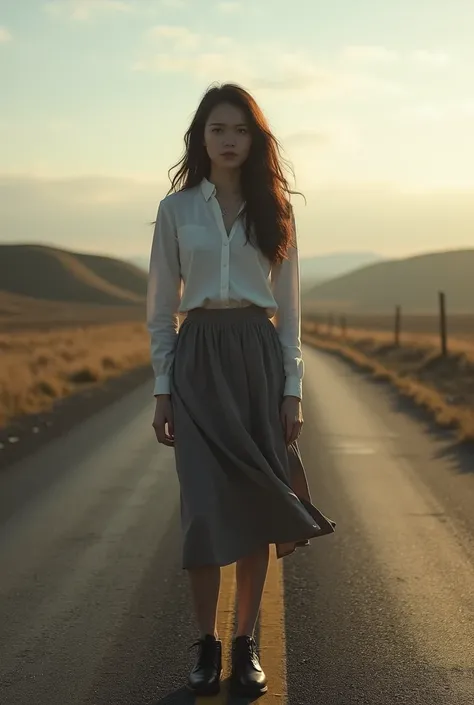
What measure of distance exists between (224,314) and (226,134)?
0.71m

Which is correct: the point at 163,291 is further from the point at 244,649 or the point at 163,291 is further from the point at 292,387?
the point at 244,649

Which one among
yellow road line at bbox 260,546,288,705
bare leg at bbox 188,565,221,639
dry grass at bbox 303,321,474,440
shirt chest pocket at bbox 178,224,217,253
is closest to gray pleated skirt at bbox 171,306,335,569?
bare leg at bbox 188,565,221,639

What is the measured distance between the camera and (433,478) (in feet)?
33.4

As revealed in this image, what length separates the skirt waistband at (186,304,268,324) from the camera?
4309mm

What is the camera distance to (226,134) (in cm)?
432

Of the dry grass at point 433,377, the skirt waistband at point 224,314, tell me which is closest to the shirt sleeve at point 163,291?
the skirt waistband at point 224,314

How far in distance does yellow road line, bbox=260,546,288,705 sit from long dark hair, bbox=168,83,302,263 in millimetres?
1713

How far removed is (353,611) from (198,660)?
1.40m

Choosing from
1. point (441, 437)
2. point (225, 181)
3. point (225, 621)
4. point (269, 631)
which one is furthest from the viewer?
point (441, 437)

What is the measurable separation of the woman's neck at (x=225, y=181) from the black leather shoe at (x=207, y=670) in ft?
5.79

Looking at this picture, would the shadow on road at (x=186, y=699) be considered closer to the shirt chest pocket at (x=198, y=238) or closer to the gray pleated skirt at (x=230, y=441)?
the gray pleated skirt at (x=230, y=441)

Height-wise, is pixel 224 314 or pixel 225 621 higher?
pixel 224 314

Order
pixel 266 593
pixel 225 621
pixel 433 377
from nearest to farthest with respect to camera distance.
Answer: pixel 225 621
pixel 266 593
pixel 433 377

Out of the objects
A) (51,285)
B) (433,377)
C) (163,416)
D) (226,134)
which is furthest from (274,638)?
(51,285)
